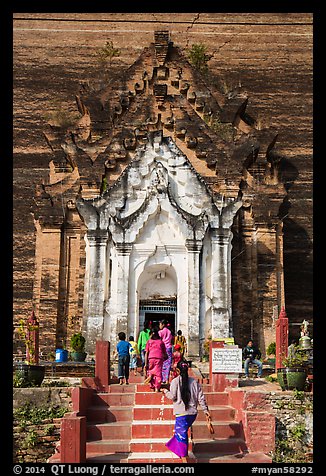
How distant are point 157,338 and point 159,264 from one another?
24.2 ft

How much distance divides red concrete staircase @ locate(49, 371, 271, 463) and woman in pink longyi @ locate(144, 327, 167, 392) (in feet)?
0.71

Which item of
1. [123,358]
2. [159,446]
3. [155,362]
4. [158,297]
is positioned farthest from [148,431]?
[158,297]

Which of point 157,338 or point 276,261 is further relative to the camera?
point 276,261

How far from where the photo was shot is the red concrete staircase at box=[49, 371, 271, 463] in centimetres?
1383

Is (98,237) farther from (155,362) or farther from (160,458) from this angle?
(160,458)

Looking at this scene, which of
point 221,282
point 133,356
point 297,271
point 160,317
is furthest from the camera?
point 297,271

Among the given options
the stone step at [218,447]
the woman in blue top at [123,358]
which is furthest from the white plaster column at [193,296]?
the stone step at [218,447]

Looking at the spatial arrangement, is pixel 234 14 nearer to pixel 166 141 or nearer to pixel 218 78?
pixel 218 78

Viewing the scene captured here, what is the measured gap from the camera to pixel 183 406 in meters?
13.1

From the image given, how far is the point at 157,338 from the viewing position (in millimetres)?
16859

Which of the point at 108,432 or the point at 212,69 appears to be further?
the point at 212,69

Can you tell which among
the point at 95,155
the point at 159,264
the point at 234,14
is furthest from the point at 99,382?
the point at 234,14

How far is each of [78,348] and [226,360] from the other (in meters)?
6.41

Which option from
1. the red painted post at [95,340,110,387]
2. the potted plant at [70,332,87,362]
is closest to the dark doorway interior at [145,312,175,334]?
the potted plant at [70,332,87,362]
